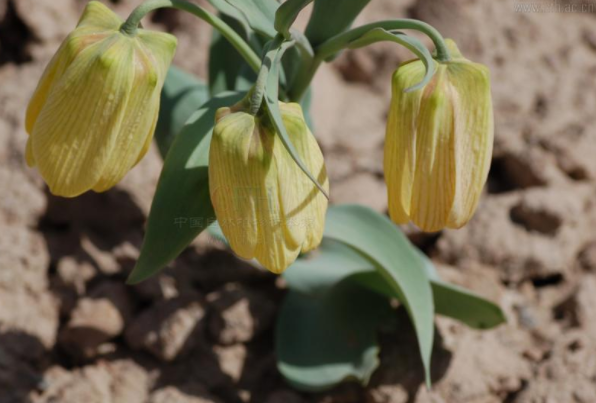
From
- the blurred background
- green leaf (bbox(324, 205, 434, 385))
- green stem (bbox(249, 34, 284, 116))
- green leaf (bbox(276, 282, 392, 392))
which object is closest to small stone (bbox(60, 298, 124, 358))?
the blurred background

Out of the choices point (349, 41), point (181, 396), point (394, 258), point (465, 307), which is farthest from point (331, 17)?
point (181, 396)

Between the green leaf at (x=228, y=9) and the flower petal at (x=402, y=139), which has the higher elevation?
the green leaf at (x=228, y=9)

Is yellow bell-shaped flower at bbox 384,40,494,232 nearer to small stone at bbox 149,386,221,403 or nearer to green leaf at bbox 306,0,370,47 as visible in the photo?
green leaf at bbox 306,0,370,47

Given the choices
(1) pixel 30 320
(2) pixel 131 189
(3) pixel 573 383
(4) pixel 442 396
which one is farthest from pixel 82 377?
(3) pixel 573 383

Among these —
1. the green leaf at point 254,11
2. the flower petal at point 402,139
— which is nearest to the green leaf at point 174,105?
the green leaf at point 254,11

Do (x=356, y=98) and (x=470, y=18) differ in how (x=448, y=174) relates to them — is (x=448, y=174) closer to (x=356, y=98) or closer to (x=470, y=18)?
(x=356, y=98)

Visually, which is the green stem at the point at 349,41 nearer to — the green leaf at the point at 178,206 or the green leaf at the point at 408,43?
the green leaf at the point at 408,43
